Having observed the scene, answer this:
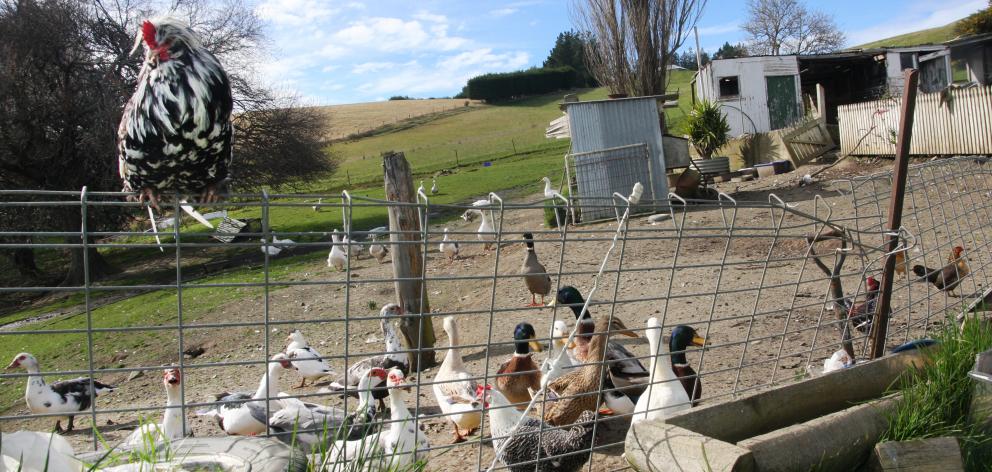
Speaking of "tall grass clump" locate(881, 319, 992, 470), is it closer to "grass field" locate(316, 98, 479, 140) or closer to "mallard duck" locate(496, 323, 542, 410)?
"mallard duck" locate(496, 323, 542, 410)

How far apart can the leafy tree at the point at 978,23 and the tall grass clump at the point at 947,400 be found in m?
39.8

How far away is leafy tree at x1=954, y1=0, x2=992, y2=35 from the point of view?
117ft

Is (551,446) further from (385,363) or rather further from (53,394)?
(53,394)

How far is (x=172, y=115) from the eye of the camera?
3127 millimetres

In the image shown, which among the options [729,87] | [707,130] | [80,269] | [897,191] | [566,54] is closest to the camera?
[897,191]

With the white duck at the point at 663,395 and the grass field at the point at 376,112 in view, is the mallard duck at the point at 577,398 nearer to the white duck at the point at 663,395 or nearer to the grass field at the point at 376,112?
the white duck at the point at 663,395

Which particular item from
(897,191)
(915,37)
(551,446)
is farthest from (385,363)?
(915,37)

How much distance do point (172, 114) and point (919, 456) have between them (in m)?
3.49

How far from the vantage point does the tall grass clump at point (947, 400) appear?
3.22 metres

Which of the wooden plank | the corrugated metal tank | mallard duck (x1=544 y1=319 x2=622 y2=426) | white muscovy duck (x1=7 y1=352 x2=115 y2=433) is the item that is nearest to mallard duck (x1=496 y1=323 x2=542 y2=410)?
mallard duck (x1=544 y1=319 x2=622 y2=426)

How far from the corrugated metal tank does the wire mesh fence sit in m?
1.96

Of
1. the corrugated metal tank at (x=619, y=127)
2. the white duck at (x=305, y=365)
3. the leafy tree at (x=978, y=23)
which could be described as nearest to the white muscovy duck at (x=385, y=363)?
the white duck at (x=305, y=365)

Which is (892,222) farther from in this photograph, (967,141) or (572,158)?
(967,141)

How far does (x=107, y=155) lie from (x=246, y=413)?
1503 centimetres
